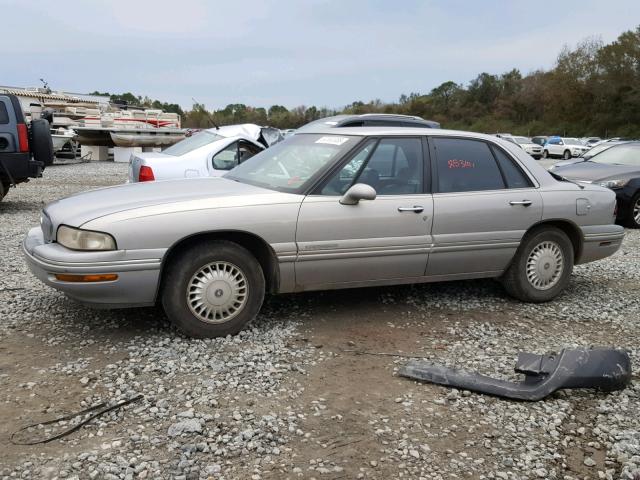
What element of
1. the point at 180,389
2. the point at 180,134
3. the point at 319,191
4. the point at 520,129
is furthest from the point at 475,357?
the point at 520,129

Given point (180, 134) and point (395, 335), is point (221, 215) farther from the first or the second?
point (180, 134)

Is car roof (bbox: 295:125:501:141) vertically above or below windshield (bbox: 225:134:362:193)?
above

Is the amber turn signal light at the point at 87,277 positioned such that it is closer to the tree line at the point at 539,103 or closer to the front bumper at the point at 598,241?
the front bumper at the point at 598,241

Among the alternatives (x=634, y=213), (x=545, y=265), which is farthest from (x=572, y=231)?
(x=634, y=213)

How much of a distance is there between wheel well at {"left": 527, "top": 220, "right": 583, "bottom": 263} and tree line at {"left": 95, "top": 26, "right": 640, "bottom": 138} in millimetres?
54803

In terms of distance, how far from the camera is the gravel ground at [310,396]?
112 inches

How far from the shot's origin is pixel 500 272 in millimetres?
5238

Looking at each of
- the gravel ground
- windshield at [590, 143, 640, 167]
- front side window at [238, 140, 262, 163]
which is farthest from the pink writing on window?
windshield at [590, 143, 640, 167]

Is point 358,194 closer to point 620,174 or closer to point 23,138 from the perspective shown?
point 620,174

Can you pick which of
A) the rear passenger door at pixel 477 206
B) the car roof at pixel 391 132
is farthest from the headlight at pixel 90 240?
the rear passenger door at pixel 477 206

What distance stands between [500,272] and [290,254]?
2033 millimetres

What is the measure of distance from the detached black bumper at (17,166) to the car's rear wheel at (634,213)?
33.3 ft

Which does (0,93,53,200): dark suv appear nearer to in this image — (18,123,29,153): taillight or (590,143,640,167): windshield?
(18,123,29,153): taillight

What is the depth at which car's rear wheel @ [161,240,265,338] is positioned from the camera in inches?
162
